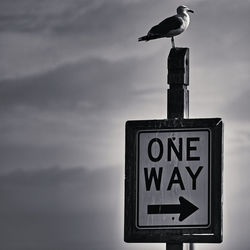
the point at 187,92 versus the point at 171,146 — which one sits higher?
the point at 187,92

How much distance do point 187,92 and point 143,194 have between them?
0.87 m

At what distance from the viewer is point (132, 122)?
21.4 ft

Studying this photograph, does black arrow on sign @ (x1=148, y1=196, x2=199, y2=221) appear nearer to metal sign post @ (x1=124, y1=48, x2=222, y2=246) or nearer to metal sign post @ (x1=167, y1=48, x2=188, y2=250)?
metal sign post @ (x1=124, y1=48, x2=222, y2=246)

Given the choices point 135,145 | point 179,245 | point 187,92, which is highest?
point 187,92

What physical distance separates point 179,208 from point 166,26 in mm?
3642

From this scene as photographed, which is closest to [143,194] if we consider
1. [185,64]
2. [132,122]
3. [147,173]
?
[147,173]

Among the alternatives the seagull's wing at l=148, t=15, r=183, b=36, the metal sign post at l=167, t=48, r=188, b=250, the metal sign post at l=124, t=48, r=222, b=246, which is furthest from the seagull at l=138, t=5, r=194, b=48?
the metal sign post at l=124, t=48, r=222, b=246

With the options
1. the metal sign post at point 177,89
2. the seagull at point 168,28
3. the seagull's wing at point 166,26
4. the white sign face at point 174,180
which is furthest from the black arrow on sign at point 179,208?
the seagull's wing at point 166,26

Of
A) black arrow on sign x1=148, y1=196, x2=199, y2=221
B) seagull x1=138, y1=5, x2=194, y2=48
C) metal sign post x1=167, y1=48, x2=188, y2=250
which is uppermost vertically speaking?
seagull x1=138, y1=5, x2=194, y2=48

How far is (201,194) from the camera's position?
248 inches

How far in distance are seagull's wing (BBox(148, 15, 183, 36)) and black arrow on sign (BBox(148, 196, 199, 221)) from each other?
325 cm

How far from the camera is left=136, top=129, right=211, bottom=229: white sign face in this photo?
6293mm

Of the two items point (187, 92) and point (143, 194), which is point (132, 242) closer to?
point (143, 194)

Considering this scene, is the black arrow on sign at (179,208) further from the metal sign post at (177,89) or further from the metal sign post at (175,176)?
the metal sign post at (177,89)
